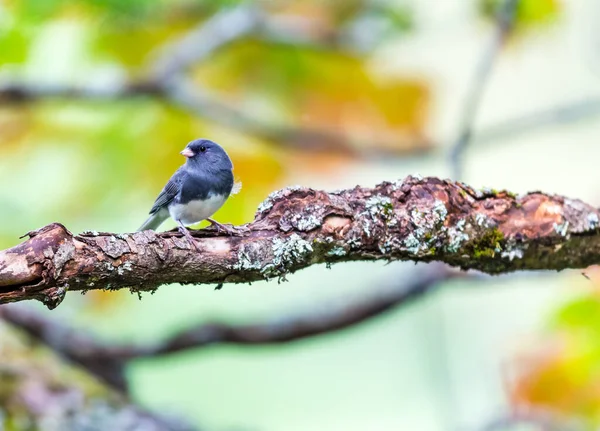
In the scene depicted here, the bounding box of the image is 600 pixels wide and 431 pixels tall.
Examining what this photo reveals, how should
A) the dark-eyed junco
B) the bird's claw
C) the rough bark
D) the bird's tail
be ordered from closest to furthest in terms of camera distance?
the rough bark → the bird's claw → the dark-eyed junco → the bird's tail

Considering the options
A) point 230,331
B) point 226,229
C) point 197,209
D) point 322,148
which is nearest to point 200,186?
point 197,209

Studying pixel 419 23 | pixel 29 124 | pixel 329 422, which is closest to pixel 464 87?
pixel 419 23

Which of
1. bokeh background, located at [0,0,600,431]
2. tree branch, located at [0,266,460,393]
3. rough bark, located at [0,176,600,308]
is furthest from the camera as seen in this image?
bokeh background, located at [0,0,600,431]

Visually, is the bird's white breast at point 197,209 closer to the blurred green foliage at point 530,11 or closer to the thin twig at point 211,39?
the thin twig at point 211,39

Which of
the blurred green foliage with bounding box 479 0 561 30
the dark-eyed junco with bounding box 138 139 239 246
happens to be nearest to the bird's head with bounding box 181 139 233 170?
the dark-eyed junco with bounding box 138 139 239 246

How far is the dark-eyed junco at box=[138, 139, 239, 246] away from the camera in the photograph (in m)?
1.50

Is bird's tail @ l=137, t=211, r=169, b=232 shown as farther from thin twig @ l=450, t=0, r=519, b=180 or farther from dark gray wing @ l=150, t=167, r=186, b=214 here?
thin twig @ l=450, t=0, r=519, b=180

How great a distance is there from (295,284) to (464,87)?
2.18 meters

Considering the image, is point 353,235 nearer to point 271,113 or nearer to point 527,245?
point 527,245

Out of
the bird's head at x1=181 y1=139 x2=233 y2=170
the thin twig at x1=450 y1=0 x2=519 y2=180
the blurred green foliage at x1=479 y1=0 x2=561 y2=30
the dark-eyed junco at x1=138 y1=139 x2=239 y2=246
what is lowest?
the dark-eyed junco at x1=138 y1=139 x2=239 y2=246

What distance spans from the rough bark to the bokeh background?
0.80 meters

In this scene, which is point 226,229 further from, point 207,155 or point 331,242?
point 207,155

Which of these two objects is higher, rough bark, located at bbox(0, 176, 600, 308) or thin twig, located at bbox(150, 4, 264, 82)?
thin twig, located at bbox(150, 4, 264, 82)

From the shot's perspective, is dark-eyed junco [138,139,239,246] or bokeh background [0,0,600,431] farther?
bokeh background [0,0,600,431]
